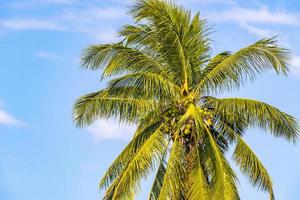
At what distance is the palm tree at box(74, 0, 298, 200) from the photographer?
21469mm

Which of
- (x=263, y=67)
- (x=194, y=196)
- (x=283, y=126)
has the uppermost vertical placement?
(x=263, y=67)

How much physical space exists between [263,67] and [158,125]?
3.56m

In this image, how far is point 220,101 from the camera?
22.2 meters

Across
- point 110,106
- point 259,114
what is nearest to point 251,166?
point 259,114

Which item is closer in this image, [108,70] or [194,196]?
[194,196]

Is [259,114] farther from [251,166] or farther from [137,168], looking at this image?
[137,168]

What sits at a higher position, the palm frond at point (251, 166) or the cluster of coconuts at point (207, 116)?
the cluster of coconuts at point (207, 116)

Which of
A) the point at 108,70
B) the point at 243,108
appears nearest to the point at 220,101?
the point at 243,108

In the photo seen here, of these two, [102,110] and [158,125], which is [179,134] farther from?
[102,110]

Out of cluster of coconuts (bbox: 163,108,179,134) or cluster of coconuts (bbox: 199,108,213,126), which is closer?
cluster of coconuts (bbox: 199,108,213,126)

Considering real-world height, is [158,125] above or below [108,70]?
below

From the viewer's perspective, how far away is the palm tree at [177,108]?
70.4 ft

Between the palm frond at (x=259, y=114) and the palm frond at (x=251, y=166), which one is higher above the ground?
the palm frond at (x=259, y=114)

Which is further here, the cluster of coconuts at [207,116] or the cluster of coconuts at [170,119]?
the cluster of coconuts at [170,119]
